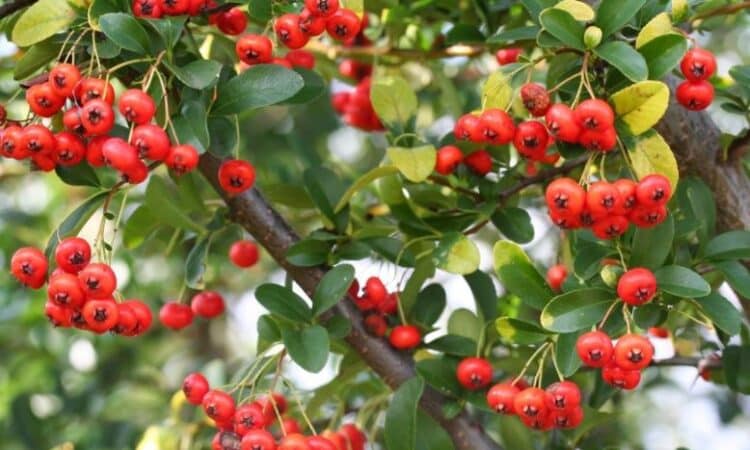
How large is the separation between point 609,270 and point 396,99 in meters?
0.63

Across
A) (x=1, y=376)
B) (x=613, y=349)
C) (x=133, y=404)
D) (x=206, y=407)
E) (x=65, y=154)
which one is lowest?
(x=1, y=376)

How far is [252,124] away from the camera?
15.5 feet

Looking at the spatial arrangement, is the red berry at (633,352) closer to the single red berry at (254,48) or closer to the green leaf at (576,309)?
the green leaf at (576,309)

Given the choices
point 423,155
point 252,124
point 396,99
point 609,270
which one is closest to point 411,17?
point 396,99

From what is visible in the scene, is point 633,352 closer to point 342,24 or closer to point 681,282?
point 681,282

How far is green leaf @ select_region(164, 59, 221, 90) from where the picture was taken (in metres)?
1.96

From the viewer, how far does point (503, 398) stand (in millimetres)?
2100

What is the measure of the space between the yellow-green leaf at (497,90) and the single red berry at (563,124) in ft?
0.48

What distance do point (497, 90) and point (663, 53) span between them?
0.28m

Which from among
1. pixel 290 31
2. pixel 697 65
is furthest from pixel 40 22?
pixel 697 65

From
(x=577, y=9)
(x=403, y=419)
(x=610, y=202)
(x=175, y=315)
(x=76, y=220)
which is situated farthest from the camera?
(x=175, y=315)

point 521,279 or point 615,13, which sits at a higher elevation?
point 615,13

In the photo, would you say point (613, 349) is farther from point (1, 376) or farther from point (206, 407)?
point (1, 376)

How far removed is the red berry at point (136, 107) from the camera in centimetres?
188
